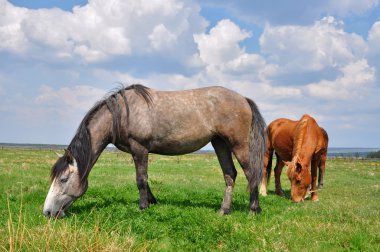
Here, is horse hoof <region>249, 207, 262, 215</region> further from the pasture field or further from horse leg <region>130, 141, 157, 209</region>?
horse leg <region>130, 141, 157, 209</region>

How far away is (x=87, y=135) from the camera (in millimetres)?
9438

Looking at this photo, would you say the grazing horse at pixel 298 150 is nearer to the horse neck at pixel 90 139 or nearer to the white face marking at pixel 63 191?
the horse neck at pixel 90 139

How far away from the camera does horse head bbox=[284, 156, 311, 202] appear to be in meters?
12.5

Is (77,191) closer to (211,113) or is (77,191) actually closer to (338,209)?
(211,113)

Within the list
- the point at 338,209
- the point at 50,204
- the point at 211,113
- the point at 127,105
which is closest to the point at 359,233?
the point at 338,209

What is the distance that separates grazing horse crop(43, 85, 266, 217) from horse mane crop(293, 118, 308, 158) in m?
3.45

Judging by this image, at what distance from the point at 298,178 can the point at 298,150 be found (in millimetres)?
989

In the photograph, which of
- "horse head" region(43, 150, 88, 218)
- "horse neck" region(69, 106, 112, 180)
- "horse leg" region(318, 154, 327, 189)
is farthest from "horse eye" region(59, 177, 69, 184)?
"horse leg" region(318, 154, 327, 189)

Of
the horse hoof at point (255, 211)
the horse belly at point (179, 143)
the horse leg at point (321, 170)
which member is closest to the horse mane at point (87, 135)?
the horse belly at point (179, 143)

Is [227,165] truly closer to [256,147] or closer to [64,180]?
[256,147]

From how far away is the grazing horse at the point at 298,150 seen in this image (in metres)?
12.5

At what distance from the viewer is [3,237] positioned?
19.7 feet

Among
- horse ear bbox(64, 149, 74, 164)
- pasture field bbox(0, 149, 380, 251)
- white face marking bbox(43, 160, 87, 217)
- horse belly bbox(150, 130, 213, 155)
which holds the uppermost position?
horse belly bbox(150, 130, 213, 155)

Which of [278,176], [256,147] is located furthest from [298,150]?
[256,147]
